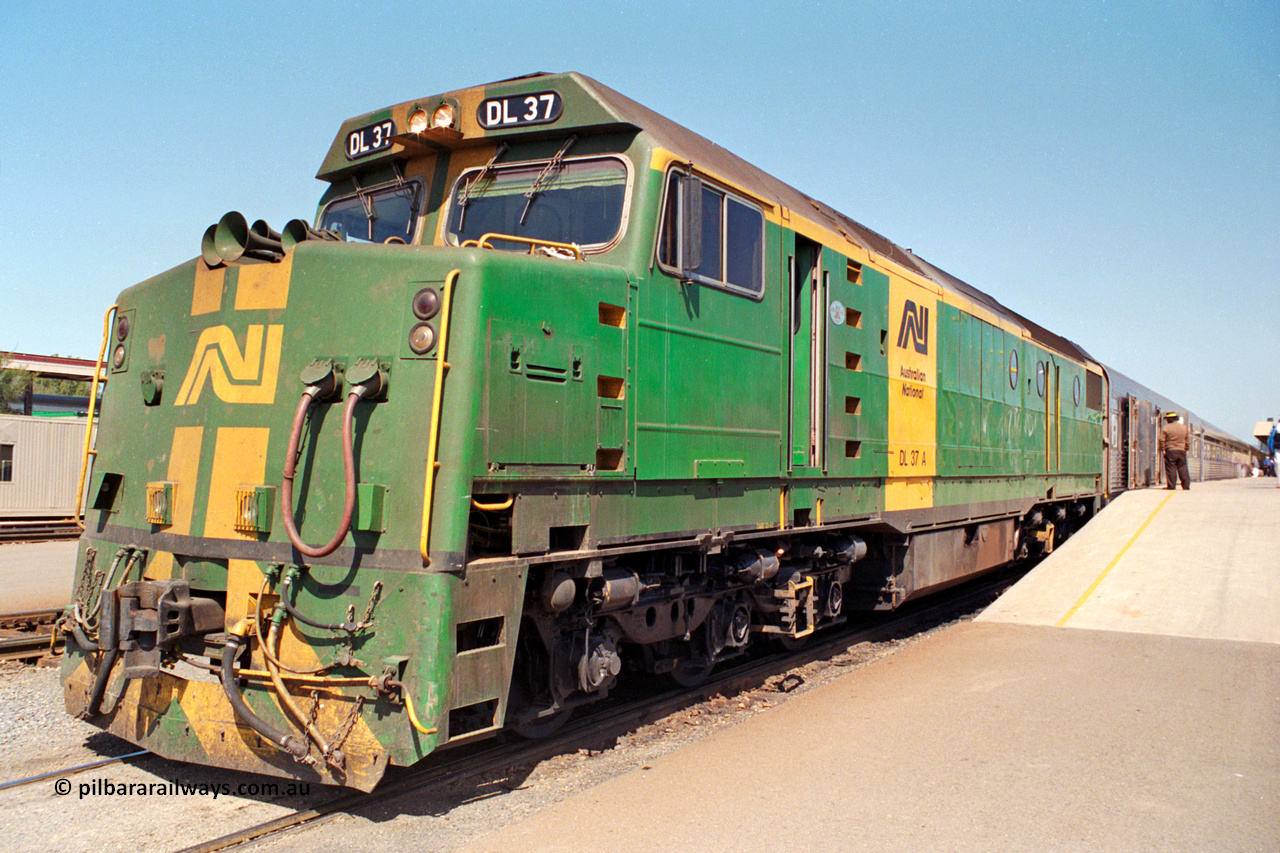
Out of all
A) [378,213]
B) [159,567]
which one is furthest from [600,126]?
[159,567]

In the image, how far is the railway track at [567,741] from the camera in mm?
4336

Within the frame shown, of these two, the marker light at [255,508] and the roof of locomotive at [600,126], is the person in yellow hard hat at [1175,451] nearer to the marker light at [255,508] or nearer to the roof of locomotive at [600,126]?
the roof of locomotive at [600,126]

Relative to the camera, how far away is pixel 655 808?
14.5ft

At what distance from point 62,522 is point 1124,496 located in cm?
2290

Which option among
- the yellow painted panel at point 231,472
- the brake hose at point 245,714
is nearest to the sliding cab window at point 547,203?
the yellow painted panel at point 231,472

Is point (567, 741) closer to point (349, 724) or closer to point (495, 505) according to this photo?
point (349, 724)

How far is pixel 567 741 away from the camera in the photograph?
5484 mm

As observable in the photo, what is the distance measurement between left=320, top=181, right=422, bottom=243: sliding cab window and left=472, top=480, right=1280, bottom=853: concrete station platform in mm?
3643

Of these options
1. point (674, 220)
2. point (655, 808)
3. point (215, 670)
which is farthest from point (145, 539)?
point (674, 220)

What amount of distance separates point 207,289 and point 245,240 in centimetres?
40

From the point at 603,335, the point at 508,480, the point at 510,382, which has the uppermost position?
the point at 603,335

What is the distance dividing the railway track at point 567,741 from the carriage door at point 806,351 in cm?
181

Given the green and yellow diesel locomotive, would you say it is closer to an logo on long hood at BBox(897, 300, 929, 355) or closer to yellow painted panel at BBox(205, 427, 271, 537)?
yellow painted panel at BBox(205, 427, 271, 537)

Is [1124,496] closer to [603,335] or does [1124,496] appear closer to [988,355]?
[988,355]
